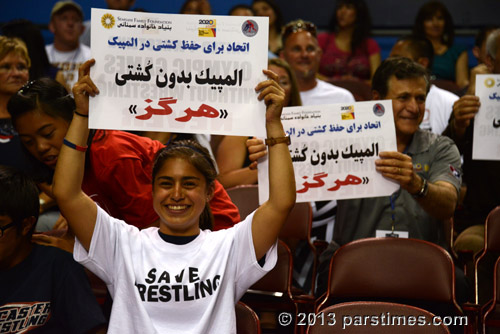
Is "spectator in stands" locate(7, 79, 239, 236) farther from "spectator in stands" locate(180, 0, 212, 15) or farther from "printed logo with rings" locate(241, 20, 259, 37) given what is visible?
"spectator in stands" locate(180, 0, 212, 15)

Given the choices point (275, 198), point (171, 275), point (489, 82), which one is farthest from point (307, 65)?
point (171, 275)

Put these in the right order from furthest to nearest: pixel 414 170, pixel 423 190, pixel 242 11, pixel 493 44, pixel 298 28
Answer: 1. pixel 242 11
2. pixel 298 28
3. pixel 493 44
4. pixel 414 170
5. pixel 423 190

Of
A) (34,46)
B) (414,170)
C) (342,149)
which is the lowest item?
(414,170)

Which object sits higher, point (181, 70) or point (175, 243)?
point (181, 70)

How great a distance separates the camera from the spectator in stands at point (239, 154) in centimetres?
427

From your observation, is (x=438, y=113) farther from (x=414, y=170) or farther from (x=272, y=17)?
(x=272, y=17)

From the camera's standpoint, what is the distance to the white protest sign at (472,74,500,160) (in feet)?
11.8

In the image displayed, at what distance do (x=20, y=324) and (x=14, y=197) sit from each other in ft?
1.65

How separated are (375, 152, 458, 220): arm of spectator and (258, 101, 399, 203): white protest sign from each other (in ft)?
0.19

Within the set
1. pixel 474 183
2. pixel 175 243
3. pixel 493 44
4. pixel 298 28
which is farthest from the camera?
pixel 298 28

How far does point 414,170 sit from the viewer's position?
355cm

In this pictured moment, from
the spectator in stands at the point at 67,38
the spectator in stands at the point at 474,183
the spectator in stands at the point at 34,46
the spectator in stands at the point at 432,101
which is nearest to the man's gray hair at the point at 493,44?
the spectator in stands at the point at 474,183

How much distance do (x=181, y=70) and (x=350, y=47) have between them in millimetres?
4309

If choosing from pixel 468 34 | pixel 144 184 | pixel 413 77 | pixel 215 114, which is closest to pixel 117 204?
pixel 144 184
